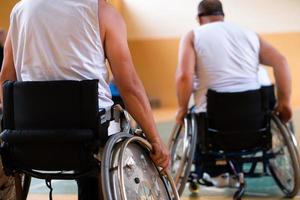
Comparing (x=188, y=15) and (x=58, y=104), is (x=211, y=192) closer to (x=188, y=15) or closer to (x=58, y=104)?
(x=58, y=104)

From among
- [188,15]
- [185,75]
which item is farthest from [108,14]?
[188,15]

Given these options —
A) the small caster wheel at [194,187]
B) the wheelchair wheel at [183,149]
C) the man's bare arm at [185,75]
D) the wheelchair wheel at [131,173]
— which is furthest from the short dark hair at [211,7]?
the wheelchair wheel at [131,173]

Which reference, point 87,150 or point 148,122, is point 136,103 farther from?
point 87,150

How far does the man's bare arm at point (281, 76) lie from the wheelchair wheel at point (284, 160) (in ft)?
0.26

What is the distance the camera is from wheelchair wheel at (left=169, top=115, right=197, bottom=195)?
10.0ft

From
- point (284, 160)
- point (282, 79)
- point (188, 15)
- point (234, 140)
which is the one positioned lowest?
point (188, 15)

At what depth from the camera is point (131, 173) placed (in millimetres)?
1736

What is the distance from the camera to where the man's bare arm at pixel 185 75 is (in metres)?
3.20

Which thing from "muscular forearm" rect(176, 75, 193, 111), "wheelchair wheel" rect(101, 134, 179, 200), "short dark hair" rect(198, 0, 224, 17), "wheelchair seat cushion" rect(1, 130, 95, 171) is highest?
"short dark hair" rect(198, 0, 224, 17)

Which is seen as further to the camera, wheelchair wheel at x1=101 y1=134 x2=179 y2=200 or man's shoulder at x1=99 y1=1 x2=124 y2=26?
man's shoulder at x1=99 y1=1 x2=124 y2=26

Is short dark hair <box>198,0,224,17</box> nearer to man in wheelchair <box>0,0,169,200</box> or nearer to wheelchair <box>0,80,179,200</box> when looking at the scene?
man in wheelchair <box>0,0,169,200</box>

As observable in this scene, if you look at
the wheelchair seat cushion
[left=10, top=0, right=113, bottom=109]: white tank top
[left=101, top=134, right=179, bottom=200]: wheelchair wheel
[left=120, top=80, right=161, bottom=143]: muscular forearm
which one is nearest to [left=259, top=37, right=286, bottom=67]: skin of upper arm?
[left=101, top=134, right=179, bottom=200]: wheelchair wheel

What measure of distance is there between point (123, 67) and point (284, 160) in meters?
1.93

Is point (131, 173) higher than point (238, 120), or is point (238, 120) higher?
point (131, 173)
